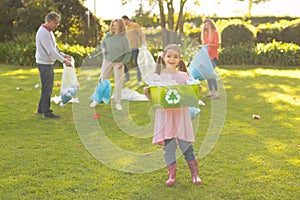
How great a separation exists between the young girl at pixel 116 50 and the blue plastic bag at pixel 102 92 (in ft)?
0.65

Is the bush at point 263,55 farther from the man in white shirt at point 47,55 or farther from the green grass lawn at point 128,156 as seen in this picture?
the man in white shirt at point 47,55

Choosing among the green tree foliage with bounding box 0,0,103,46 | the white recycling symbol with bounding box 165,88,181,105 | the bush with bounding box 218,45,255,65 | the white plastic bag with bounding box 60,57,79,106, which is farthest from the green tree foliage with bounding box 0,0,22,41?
the white recycling symbol with bounding box 165,88,181,105

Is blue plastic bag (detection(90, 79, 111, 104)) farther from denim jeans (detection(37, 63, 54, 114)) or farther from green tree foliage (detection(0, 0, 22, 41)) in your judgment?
green tree foliage (detection(0, 0, 22, 41))

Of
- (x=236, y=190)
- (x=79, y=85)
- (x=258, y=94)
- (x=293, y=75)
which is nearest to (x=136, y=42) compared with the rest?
(x=79, y=85)

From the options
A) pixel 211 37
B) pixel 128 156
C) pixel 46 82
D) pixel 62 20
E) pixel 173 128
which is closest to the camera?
pixel 173 128

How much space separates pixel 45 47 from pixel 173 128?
10.3 feet

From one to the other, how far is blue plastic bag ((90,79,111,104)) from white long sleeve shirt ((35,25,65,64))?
116 cm

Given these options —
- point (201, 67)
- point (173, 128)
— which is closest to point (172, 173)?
point (173, 128)

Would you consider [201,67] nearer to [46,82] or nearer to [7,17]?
[46,82]

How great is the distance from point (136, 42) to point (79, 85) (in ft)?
4.03

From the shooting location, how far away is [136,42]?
26.4ft

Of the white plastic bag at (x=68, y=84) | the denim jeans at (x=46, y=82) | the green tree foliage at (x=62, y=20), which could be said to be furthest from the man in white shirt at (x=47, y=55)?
the green tree foliage at (x=62, y=20)

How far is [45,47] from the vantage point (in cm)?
662

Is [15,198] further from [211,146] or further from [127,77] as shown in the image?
[127,77]
